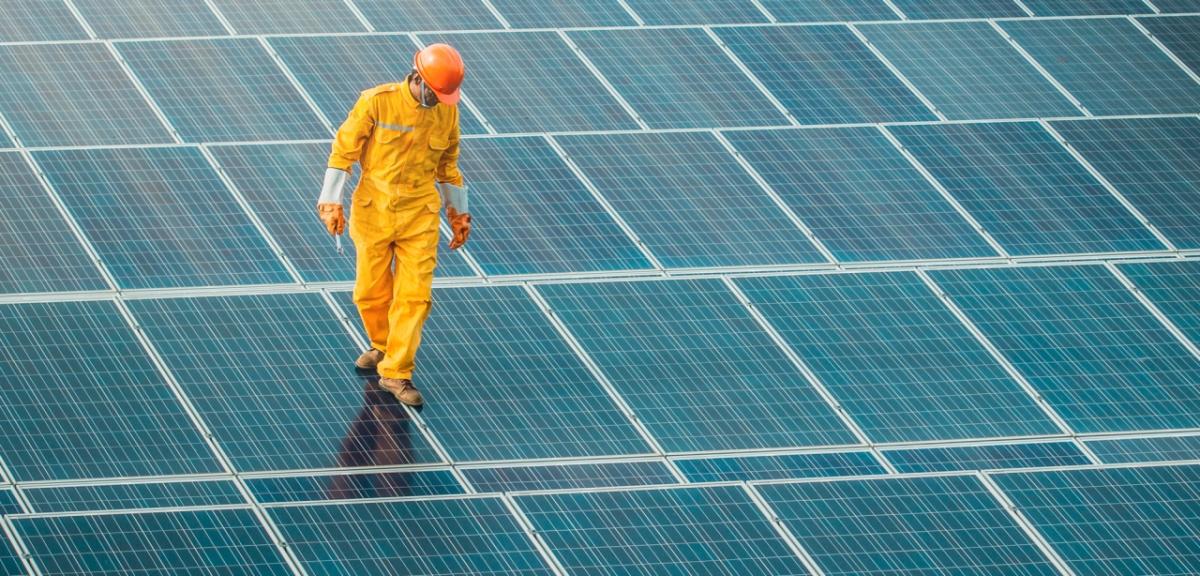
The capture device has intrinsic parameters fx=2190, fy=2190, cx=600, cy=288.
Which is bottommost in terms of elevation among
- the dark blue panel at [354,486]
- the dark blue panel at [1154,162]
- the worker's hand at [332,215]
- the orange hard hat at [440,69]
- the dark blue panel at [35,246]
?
the dark blue panel at [354,486]

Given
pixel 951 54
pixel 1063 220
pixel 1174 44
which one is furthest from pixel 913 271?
pixel 1174 44

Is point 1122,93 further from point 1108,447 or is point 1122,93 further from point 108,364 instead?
point 108,364

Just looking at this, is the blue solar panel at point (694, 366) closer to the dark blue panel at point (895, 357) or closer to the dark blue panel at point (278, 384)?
the dark blue panel at point (895, 357)

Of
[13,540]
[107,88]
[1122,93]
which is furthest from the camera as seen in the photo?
[1122,93]

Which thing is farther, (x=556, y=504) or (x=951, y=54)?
(x=951, y=54)

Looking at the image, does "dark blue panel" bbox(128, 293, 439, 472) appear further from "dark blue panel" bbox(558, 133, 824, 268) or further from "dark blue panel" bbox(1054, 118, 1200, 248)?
"dark blue panel" bbox(1054, 118, 1200, 248)

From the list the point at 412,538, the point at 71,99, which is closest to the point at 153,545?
the point at 412,538

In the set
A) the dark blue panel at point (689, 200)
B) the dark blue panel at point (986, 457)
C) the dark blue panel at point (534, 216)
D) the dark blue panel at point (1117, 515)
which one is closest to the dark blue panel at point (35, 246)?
the dark blue panel at point (534, 216)
